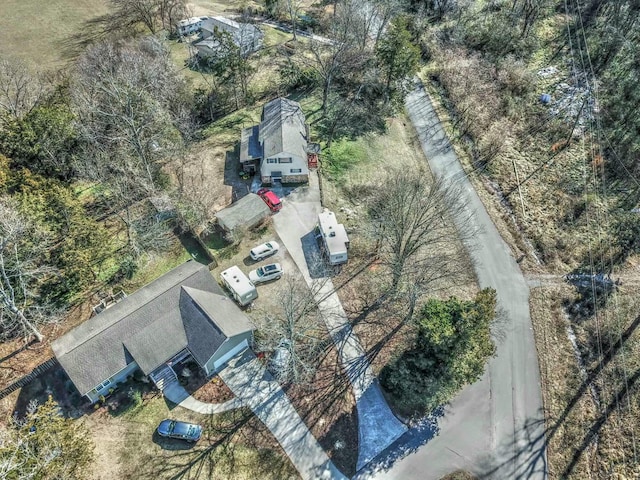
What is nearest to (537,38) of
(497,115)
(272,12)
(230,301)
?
(497,115)

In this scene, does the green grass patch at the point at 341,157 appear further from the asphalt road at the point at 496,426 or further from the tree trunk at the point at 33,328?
the tree trunk at the point at 33,328

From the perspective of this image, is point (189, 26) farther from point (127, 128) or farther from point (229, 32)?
→ point (127, 128)

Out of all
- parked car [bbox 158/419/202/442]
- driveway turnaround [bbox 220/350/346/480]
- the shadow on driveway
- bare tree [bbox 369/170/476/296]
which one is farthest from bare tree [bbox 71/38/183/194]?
bare tree [bbox 369/170/476/296]

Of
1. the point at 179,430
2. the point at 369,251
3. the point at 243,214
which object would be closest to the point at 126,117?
the point at 243,214

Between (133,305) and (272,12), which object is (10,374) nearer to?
(133,305)

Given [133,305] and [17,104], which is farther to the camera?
[17,104]

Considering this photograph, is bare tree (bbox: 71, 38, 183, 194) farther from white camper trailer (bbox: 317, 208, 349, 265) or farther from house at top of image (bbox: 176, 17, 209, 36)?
house at top of image (bbox: 176, 17, 209, 36)
